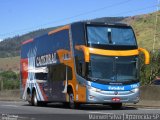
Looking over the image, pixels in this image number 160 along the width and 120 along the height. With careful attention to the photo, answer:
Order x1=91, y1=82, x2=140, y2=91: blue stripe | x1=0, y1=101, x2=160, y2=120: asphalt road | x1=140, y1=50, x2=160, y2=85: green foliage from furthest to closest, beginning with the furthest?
x1=140, y1=50, x2=160, y2=85: green foliage, x1=91, y1=82, x2=140, y2=91: blue stripe, x1=0, y1=101, x2=160, y2=120: asphalt road

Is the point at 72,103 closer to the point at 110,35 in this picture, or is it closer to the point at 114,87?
the point at 114,87

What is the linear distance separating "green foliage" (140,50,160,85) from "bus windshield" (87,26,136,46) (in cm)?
923

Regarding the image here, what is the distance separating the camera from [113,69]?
25.5m

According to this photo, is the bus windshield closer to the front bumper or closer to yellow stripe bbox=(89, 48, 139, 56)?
yellow stripe bbox=(89, 48, 139, 56)

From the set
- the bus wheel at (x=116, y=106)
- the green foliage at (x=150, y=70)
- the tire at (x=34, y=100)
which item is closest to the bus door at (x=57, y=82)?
the bus wheel at (x=116, y=106)

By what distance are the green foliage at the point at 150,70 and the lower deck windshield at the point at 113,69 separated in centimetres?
951

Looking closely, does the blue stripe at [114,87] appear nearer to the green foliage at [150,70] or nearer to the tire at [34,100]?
the tire at [34,100]

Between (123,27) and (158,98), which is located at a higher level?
(123,27)

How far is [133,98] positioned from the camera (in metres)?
25.9

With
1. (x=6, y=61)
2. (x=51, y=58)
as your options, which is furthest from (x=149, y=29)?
(x=51, y=58)

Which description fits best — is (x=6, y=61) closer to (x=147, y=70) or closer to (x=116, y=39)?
(x=147, y=70)

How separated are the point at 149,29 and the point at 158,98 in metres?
65.0

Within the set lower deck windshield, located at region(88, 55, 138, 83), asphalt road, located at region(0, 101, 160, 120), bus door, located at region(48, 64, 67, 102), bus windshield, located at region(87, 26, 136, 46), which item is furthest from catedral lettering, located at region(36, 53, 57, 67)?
asphalt road, located at region(0, 101, 160, 120)

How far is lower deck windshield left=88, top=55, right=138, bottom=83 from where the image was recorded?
25328 millimetres
